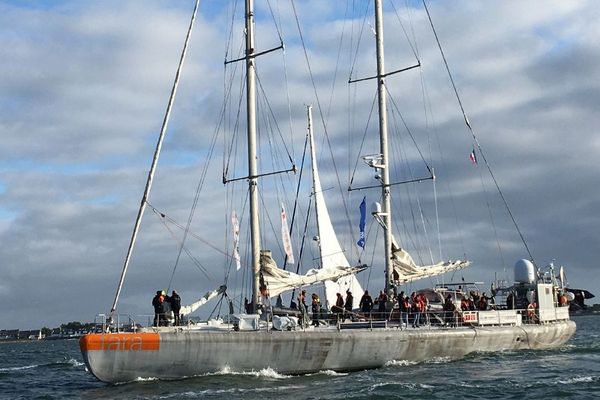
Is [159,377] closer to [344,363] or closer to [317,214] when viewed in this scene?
[344,363]

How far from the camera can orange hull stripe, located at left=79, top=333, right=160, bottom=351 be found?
3306cm

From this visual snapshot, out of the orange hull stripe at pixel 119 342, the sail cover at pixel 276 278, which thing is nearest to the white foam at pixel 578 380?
the sail cover at pixel 276 278

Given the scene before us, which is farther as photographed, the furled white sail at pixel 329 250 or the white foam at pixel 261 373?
the furled white sail at pixel 329 250

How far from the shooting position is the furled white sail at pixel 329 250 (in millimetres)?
54250

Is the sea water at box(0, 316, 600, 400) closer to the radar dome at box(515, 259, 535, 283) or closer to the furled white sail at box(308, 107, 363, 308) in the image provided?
the radar dome at box(515, 259, 535, 283)

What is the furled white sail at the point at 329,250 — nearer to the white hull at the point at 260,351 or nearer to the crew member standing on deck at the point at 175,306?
the white hull at the point at 260,351

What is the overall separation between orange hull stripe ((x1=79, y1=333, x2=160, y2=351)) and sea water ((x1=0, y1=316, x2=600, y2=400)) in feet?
4.49

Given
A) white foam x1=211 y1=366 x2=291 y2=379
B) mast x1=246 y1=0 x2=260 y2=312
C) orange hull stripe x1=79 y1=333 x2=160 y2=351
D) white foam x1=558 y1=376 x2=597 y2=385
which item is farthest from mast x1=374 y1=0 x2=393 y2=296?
orange hull stripe x1=79 y1=333 x2=160 y2=351

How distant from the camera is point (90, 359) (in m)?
33.1

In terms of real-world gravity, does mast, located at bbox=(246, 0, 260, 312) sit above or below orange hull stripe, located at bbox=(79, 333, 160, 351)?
above

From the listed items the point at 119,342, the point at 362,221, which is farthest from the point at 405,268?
the point at 119,342

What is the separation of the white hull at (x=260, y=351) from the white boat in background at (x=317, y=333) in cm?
4

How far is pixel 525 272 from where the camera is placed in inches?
2052

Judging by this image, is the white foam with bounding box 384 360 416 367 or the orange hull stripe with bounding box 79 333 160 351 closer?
the orange hull stripe with bounding box 79 333 160 351
